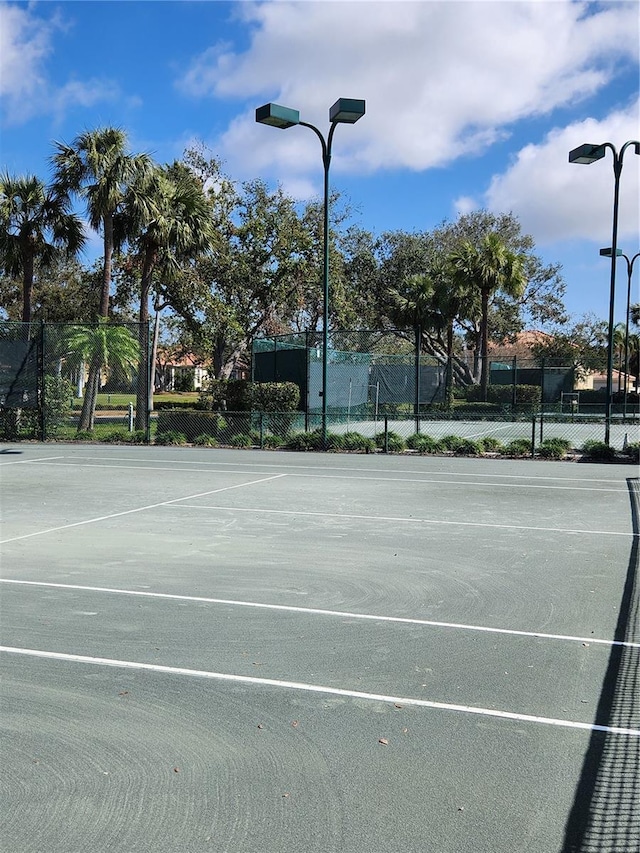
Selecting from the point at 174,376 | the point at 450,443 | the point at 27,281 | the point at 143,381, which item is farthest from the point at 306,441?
the point at 174,376

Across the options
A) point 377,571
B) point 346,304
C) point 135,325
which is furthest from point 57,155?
point 377,571

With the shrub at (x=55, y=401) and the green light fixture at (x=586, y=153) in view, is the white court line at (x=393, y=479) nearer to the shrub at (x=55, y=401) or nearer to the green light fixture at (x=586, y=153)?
the shrub at (x=55, y=401)

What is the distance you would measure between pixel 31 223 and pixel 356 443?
14.8 m

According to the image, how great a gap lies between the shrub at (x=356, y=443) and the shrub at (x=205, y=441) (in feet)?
12.9

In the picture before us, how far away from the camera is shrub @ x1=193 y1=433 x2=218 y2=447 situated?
2248 cm

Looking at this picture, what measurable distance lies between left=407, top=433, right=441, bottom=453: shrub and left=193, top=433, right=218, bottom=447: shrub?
5719 millimetres

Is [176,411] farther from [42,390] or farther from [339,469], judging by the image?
[339,469]

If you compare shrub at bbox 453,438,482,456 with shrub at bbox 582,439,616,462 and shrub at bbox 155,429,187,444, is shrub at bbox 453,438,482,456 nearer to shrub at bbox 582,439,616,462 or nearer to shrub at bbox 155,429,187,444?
shrub at bbox 582,439,616,462

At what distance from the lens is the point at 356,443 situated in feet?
69.7

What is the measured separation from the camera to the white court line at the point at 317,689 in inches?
161

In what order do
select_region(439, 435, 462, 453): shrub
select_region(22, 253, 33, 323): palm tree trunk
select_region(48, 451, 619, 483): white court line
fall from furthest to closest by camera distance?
1. select_region(22, 253, 33, 323): palm tree trunk
2. select_region(439, 435, 462, 453): shrub
3. select_region(48, 451, 619, 483): white court line

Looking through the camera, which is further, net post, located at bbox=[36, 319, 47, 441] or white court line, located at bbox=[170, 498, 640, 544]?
net post, located at bbox=[36, 319, 47, 441]

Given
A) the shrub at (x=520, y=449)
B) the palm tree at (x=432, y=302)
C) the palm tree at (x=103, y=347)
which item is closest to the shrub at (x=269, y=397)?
the palm tree at (x=103, y=347)

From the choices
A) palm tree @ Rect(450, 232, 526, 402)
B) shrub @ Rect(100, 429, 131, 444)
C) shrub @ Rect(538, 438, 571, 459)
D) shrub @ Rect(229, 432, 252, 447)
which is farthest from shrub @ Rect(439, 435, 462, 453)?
palm tree @ Rect(450, 232, 526, 402)
